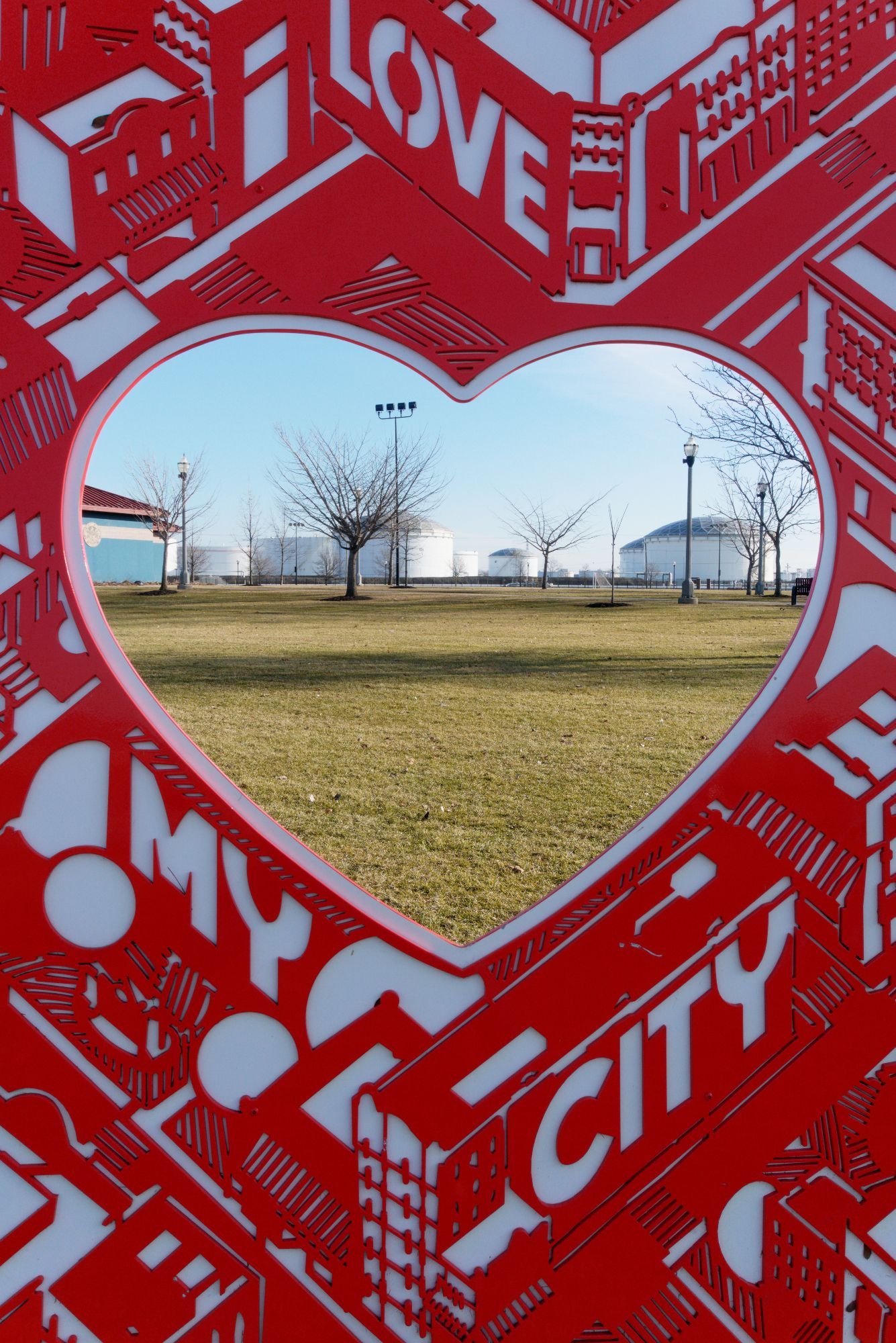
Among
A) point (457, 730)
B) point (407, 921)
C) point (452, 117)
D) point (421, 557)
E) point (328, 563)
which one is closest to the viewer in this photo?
point (452, 117)

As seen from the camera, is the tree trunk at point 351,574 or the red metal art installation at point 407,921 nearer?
the red metal art installation at point 407,921

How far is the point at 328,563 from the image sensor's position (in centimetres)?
4525

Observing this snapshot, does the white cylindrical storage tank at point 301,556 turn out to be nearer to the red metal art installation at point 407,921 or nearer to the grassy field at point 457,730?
the grassy field at point 457,730

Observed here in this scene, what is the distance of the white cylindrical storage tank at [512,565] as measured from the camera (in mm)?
47406

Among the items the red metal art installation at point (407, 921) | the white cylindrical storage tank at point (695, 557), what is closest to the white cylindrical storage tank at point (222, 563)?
the white cylindrical storage tank at point (695, 557)

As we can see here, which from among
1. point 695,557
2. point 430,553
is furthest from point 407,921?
point 695,557

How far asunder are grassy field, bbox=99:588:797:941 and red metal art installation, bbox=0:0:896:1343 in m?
1.58

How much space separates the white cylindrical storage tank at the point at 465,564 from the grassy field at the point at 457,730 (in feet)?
120

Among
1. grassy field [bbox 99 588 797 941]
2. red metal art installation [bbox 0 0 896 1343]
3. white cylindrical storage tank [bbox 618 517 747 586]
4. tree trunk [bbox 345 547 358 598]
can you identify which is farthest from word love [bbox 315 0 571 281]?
white cylindrical storage tank [bbox 618 517 747 586]

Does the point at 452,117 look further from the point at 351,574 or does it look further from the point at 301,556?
the point at 301,556

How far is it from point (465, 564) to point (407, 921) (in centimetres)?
5079

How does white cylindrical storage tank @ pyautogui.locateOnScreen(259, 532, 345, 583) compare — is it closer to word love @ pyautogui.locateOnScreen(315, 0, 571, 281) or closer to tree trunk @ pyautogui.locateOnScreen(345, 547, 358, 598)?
tree trunk @ pyautogui.locateOnScreen(345, 547, 358, 598)

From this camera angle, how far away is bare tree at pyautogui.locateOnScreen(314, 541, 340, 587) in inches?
1741

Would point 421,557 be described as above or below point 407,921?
above
